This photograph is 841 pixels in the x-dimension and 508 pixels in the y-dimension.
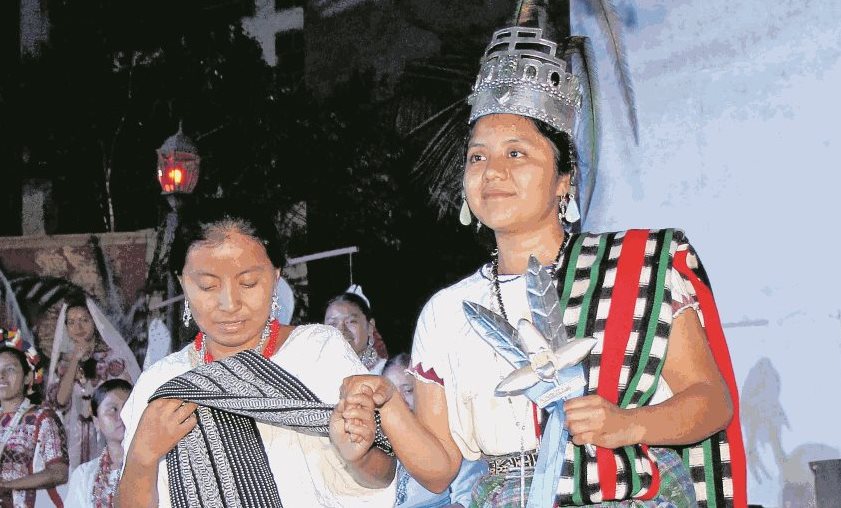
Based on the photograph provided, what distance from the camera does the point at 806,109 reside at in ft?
12.6

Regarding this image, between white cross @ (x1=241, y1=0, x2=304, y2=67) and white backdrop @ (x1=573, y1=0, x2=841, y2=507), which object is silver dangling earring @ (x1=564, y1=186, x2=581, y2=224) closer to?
white backdrop @ (x1=573, y1=0, x2=841, y2=507)

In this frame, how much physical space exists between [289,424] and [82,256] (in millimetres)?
5855

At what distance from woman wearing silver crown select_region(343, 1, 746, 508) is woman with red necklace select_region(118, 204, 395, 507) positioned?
224 mm

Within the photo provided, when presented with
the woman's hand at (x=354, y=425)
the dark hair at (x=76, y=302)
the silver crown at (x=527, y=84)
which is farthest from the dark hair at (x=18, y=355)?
the silver crown at (x=527, y=84)

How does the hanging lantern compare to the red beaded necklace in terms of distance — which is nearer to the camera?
the red beaded necklace

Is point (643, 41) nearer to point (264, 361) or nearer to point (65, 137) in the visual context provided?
point (264, 361)

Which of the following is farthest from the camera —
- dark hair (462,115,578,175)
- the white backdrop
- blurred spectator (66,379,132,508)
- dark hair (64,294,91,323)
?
dark hair (64,294,91,323)

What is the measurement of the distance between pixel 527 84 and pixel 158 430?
996mm

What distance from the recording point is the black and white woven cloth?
6.92ft

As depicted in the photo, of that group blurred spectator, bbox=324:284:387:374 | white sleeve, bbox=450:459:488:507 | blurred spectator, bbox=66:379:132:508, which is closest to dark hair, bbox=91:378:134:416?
blurred spectator, bbox=66:379:132:508

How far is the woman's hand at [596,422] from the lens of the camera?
1.64m

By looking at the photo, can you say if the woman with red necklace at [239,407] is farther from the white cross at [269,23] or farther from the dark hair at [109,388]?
the white cross at [269,23]

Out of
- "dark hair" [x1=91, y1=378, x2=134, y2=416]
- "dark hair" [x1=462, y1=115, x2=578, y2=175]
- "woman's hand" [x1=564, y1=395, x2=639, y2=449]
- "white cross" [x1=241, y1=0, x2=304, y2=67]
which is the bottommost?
"woman's hand" [x1=564, y1=395, x2=639, y2=449]

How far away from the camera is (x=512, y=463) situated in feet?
6.24
